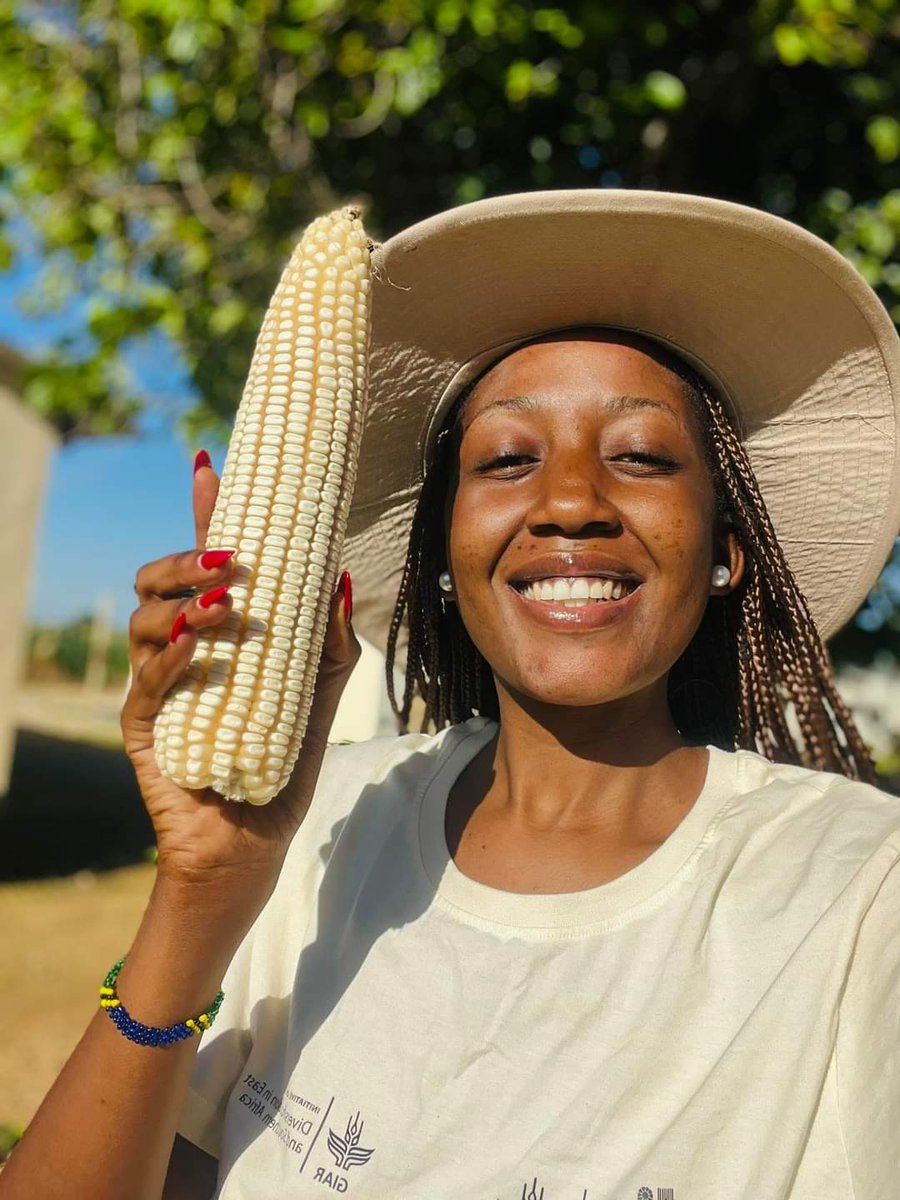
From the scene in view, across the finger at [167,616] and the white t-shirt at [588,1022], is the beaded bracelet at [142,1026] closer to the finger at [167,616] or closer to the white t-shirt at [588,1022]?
the white t-shirt at [588,1022]

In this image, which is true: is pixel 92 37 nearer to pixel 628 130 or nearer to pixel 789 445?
pixel 628 130

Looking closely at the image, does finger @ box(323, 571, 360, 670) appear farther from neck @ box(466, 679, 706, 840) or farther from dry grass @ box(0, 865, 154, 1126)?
dry grass @ box(0, 865, 154, 1126)

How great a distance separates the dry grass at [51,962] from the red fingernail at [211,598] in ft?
15.7

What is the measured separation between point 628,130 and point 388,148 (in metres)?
1.20

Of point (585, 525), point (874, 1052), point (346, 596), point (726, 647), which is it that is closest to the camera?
point (874, 1052)

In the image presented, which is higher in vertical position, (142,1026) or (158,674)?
(158,674)

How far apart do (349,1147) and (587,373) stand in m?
1.36

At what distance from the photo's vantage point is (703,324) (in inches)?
84.7

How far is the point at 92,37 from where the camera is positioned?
534cm

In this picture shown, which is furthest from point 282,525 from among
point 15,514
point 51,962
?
point 15,514

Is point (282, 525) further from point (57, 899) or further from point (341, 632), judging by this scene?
point (57, 899)

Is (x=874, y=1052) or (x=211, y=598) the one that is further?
(x=211, y=598)

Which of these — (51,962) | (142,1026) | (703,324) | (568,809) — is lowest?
(51,962)

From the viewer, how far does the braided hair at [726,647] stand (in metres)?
2.21
